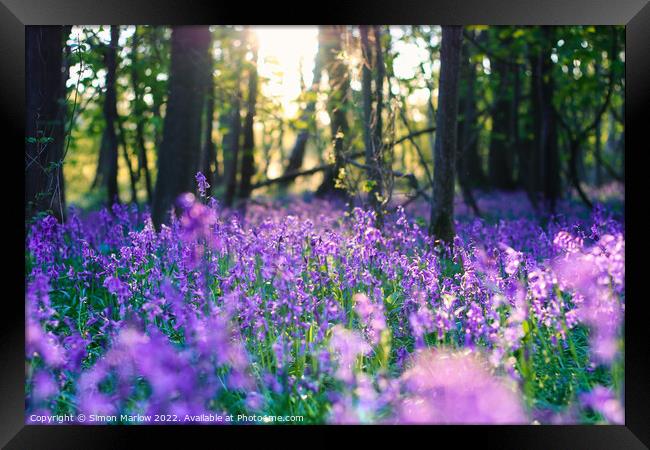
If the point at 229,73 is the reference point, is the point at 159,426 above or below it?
below

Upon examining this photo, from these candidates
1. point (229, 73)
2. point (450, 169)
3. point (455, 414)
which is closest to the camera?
point (455, 414)

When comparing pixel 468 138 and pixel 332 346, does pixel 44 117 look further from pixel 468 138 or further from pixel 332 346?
pixel 468 138

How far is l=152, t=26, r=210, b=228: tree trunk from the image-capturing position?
331 inches

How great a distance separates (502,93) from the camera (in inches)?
492

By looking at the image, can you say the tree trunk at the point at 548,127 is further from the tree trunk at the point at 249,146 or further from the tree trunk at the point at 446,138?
the tree trunk at the point at 249,146

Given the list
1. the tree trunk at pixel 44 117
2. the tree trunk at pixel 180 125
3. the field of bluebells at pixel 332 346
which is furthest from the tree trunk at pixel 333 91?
the field of bluebells at pixel 332 346

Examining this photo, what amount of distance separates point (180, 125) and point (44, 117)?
3089mm

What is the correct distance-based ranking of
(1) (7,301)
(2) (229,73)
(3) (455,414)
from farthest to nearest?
(2) (229,73) → (1) (7,301) → (3) (455,414)

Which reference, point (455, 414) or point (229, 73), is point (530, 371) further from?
point (229, 73)

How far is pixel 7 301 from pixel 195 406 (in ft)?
4.84

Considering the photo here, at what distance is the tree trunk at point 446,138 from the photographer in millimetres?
6438

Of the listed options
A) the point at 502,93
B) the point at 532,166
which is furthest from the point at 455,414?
the point at 502,93
